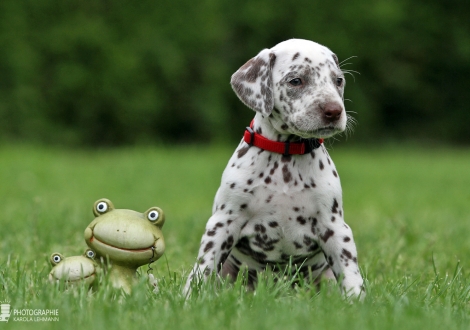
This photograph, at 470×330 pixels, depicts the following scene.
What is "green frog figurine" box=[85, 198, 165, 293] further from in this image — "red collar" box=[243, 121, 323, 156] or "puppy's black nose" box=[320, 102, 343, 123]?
Answer: "puppy's black nose" box=[320, 102, 343, 123]

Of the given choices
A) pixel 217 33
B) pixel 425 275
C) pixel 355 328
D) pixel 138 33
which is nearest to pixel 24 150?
pixel 138 33

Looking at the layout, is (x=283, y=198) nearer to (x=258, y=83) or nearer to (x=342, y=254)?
(x=342, y=254)

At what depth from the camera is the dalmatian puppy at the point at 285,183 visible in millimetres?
3846

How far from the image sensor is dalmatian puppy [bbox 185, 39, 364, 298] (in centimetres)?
385

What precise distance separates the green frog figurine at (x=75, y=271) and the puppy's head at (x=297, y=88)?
124 centimetres

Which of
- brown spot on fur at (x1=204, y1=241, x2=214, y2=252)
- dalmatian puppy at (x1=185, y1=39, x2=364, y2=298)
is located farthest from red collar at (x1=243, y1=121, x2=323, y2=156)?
brown spot on fur at (x1=204, y1=241, x2=214, y2=252)

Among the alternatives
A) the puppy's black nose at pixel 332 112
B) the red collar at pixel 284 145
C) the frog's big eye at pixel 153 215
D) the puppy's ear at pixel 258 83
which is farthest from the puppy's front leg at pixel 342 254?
the frog's big eye at pixel 153 215

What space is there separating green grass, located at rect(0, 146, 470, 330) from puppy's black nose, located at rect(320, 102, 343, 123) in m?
0.90

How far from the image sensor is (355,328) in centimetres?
286

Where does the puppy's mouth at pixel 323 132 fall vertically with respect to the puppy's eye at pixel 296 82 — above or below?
below

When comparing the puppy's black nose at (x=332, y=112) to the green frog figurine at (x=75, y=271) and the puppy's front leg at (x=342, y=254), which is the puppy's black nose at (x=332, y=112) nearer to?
the puppy's front leg at (x=342, y=254)

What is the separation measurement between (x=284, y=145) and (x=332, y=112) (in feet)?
1.25

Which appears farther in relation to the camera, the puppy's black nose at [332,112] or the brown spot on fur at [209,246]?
the brown spot on fur at [209,246]

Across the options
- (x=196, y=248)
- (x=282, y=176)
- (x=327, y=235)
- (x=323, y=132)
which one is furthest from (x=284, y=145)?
(x=196, y=248)
